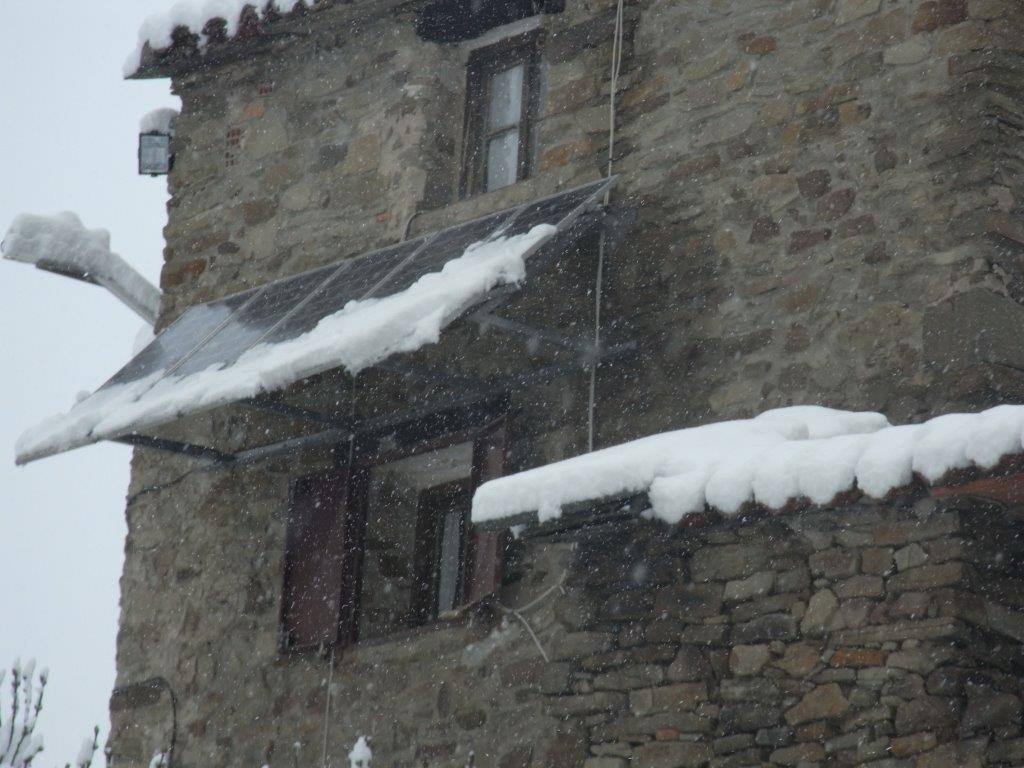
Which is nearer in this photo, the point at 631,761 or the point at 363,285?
the point at 631,761

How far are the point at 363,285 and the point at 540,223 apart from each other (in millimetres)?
937

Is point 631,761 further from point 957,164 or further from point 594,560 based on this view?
point 957,164

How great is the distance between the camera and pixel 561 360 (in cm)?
794

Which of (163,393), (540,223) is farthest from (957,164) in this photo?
(163,393)

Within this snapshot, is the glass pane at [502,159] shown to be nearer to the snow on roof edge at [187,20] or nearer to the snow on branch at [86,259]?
the snow on roof edge at [187,20]

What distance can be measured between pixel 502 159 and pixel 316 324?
59.1 inches

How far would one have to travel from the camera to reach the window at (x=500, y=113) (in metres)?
8.75

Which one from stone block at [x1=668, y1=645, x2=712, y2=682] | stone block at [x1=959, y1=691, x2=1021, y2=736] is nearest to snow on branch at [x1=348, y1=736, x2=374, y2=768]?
stone block at [x1=668, y1=645, x2=712, y2=682]

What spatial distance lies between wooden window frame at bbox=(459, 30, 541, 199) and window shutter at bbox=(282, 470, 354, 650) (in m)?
1.55

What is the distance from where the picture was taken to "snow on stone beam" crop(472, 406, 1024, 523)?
5367 mm

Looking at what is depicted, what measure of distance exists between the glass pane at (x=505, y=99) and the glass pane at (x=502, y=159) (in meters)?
0.06

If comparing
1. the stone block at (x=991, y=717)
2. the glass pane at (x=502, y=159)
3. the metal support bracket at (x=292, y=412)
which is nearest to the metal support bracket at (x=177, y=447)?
the metal support bracket at (x=292, y=412)

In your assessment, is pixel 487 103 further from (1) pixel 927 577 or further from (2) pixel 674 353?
(1) pixel 927 577

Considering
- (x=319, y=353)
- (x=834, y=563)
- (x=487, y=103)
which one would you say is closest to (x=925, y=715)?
(x=834, y=563)
